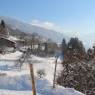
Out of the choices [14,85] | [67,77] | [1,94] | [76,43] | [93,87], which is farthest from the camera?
[76,43]

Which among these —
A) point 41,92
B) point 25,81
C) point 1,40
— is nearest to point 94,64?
point 25,81

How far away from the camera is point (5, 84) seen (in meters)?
16.8

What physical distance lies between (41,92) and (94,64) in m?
9.91

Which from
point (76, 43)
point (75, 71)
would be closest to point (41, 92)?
point (75, 71)

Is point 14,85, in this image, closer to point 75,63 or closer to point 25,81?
point 25,81

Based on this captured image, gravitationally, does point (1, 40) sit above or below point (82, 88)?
above

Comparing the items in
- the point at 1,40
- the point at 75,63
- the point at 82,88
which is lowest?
the point at 82,88

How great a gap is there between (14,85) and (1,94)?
12.2ft

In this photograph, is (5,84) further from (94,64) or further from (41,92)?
(94,64)

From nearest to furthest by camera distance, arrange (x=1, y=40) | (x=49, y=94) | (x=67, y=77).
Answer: (x=1, y=40)
(x=49, y=94)
(x=67, y=77)

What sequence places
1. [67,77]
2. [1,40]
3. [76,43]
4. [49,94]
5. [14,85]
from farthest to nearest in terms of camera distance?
[76,43] < [67,77] < [14,85] < [49,94] < [1,40]

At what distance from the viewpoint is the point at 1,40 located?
1056 cm

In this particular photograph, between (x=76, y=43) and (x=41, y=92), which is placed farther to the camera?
(x=76, y=43)

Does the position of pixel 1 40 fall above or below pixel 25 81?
above
